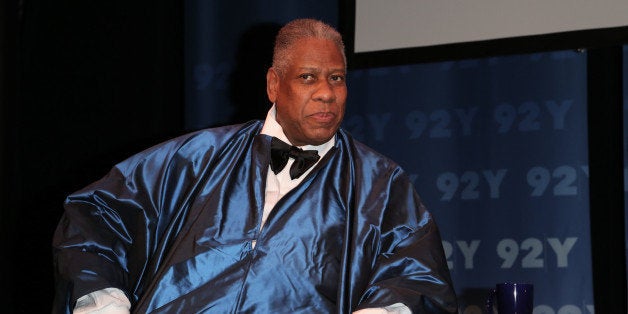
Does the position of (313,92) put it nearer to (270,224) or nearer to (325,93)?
(325,93)

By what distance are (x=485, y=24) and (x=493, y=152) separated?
43 centimetres

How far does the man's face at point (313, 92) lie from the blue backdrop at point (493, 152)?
3.35ft

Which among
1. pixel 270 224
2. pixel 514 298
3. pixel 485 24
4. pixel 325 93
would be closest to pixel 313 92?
pixel 325 93

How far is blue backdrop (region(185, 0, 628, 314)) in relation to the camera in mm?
2824

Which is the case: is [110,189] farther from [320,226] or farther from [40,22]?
[40,22]

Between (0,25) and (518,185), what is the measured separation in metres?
2.45

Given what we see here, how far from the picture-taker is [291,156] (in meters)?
2.05

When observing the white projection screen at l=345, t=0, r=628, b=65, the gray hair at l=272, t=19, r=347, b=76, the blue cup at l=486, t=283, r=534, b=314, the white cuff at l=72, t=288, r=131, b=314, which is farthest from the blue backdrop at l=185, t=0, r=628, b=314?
the white cuff at l=72, t=288, r=131, b=314

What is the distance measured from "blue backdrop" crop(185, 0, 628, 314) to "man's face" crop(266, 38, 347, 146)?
102cm

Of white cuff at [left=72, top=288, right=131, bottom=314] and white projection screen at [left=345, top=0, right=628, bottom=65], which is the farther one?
white projection screen at [left=345, top=0, right=628, bottom=65]

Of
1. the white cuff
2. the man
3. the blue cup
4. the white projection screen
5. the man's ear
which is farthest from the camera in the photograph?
the white projection screen

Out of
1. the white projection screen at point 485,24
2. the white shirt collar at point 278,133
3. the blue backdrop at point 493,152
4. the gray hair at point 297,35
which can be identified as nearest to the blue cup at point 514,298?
the white shirt collar at point 278,133

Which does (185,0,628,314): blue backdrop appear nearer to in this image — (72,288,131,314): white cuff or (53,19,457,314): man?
(53,19,457,314): man

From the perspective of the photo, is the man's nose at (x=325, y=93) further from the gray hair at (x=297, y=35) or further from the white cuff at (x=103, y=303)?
the white cuff at (x=103, y=303)
